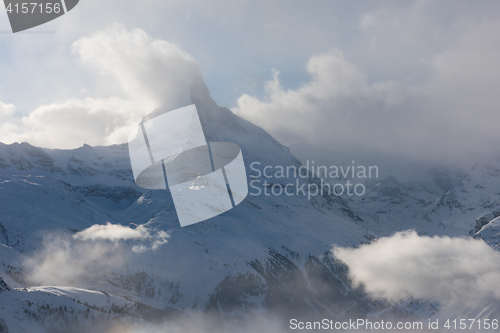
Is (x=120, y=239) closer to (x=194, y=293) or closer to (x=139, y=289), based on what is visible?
(x=139, y=289)

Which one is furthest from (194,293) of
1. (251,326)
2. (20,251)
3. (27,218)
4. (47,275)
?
(27,218)

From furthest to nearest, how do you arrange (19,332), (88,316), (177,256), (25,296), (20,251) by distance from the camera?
(177,256) → (20,251) → (88,316) → (25,296) → (19,332)

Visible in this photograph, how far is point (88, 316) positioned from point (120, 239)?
115m

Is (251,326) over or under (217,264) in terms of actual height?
under

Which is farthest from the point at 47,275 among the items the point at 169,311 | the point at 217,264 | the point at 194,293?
the point at 217,264

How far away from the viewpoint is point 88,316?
85.2 m

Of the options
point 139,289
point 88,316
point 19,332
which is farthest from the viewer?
point 139,289

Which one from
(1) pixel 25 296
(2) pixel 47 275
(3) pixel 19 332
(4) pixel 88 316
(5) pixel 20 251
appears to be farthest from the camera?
(5) pixel 20 251

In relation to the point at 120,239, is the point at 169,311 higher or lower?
lower

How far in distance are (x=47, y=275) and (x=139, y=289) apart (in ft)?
141

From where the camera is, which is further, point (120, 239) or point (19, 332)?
point (120, 239)

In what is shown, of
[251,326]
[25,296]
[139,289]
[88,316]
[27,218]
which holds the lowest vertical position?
[251,326]

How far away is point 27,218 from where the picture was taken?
18288 centimetres

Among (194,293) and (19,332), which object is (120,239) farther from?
(19,332)
